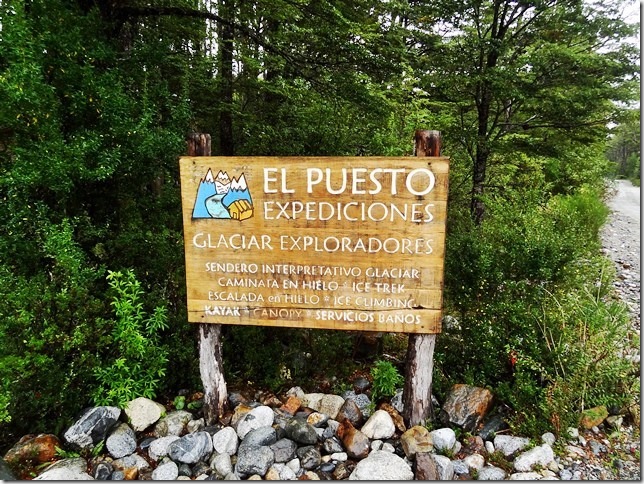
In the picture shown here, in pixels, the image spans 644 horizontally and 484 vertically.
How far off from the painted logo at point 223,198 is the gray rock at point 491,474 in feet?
8.90

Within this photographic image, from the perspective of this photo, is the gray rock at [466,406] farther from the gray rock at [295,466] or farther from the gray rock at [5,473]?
the gray rock at [5,473]

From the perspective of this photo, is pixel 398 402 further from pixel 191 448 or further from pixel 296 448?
pixel 191 448

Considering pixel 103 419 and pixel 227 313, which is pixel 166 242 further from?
pixel 103 419

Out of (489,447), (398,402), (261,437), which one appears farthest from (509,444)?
(261,437)

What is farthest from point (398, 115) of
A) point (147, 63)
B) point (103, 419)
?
point (103, 419)

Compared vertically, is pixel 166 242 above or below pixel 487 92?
below

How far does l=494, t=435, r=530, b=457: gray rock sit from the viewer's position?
3.16m

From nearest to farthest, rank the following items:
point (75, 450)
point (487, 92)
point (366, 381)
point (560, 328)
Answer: point (75, 450)
point (560, 328)
point (366, 381)
point (487, 92)

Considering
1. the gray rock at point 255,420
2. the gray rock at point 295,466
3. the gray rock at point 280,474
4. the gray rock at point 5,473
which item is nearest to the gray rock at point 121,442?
the gray rock at point 5,473

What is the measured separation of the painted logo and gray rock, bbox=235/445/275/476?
188 centimetres

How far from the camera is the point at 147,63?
481cm

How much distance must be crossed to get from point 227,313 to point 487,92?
22.8 feet

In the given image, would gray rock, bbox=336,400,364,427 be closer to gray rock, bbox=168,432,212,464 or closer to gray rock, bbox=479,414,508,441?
gray rock, bbox=479,414,508,441

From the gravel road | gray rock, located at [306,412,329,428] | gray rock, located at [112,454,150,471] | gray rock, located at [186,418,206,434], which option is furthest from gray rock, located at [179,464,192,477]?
the gravel road
